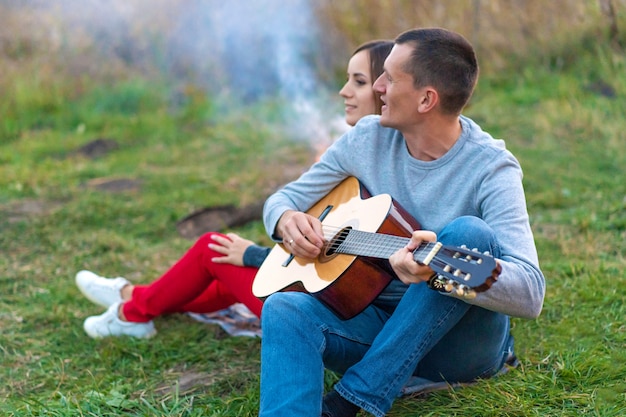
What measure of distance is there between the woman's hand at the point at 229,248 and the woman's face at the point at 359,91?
81 cm

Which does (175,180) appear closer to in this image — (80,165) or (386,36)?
(80,165)

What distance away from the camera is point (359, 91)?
3578 mm

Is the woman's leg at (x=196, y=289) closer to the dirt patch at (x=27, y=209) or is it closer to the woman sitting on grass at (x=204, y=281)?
the woman sitting on grass at (x=204, y=281)

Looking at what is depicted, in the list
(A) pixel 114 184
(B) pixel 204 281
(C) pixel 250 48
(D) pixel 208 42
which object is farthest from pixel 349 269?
(D) pixel 208 42

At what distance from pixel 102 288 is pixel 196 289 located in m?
0.63

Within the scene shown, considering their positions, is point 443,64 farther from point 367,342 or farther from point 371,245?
point 367,342

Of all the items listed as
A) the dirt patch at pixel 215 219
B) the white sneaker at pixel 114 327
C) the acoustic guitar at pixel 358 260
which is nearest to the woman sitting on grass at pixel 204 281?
the white sneaker at pixel 114 327

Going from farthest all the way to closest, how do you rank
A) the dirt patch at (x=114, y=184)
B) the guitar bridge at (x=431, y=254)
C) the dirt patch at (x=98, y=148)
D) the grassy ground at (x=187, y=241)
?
the dirt patch at (x=98, y=148) → the dirt patch at (x=114, y=184) → the grassy ground at (x=187, y=241) → the guitar bridge at (x=431, y=254)

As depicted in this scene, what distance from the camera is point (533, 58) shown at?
8.77 m

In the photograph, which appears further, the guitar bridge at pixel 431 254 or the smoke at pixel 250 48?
the smoke at pixel 250 48

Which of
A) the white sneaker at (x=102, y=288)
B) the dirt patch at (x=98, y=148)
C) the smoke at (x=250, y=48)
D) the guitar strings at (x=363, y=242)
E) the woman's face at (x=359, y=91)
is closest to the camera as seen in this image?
the guitar strings at (x=363, y=242)

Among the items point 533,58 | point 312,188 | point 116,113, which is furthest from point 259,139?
point 312,188

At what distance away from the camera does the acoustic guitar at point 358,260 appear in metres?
2.01

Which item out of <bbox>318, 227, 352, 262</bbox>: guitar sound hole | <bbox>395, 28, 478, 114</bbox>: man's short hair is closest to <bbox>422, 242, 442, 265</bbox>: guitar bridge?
<bbox>318, 227, 352, 262</bbox>: guitar sound hole
